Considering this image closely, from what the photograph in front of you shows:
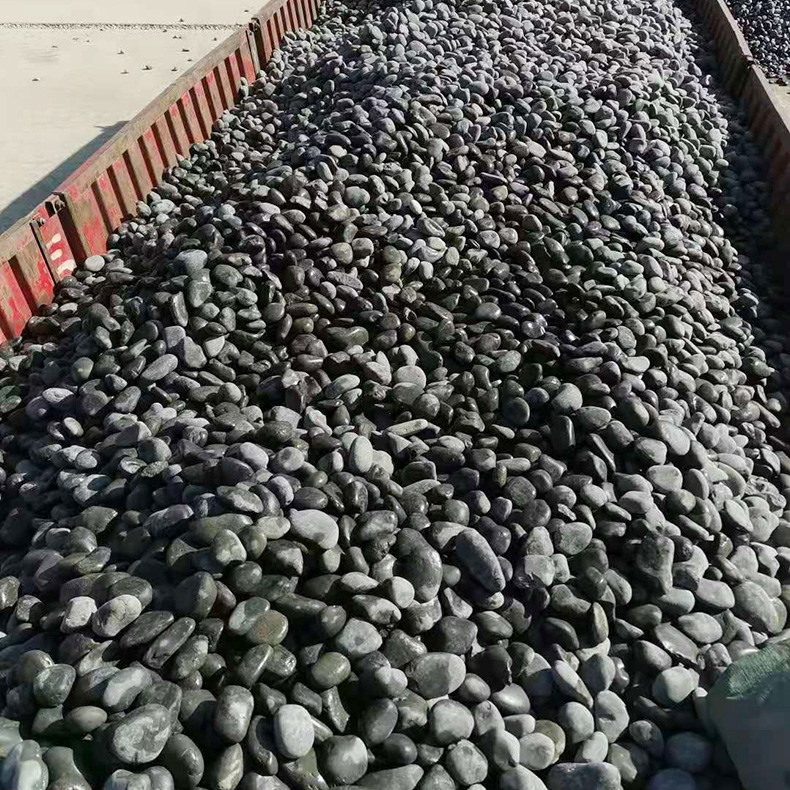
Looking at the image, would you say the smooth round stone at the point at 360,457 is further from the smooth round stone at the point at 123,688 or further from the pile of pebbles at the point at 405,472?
the smooth round stone at the point at 123,688

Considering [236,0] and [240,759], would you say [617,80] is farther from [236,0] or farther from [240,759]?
[236,0]

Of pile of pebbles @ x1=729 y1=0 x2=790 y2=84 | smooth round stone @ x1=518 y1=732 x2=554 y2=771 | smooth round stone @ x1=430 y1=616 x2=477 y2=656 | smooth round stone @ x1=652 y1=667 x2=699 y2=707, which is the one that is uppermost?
smooth round stone @ x1=430 y1=616 x2=477 y2=656

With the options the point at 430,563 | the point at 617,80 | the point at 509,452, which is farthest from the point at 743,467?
the point at 617,80

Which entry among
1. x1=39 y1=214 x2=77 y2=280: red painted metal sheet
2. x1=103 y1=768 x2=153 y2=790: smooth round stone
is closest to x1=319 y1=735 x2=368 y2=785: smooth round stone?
x1=103 y1=768 x2=153 y2=790: smooth round stone

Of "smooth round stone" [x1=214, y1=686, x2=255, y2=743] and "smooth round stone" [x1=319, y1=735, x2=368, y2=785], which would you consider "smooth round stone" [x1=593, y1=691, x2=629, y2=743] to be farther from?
"smooth round stone" [x1=214, y1=686, x2=255, y2=743]

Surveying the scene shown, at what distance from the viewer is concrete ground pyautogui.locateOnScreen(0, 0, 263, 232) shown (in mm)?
4973

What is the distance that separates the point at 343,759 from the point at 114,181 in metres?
3.40

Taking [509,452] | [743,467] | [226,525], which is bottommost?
[743,467]

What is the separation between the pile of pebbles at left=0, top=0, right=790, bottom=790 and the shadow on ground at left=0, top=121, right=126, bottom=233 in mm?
914

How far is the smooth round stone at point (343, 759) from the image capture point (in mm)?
1708

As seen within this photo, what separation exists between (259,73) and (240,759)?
17.6ft

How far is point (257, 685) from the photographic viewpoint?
1.79 meters

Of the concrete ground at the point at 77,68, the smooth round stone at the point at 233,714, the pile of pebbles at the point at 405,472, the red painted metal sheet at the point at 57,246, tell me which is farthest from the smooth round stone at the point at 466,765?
the concrete ground at the point at 77,68

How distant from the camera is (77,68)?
254 inches
